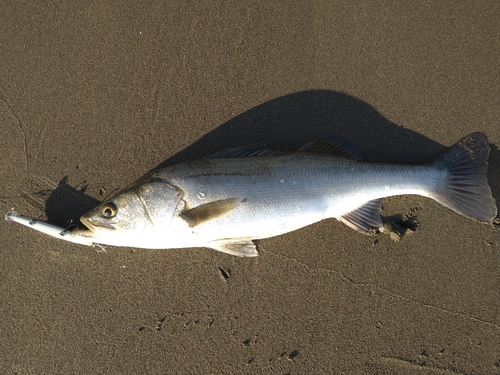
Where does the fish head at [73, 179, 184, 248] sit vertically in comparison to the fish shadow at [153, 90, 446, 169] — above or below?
below

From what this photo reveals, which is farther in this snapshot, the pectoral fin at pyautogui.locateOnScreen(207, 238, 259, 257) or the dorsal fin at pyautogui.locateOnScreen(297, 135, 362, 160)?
the dorsal fin at pyautogui.locateOnScreen(297, 135, 362, 160)

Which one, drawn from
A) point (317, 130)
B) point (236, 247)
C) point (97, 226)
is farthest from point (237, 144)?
point (97, 226)

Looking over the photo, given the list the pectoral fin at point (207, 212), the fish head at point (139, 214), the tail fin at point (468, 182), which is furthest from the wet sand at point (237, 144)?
the pectoral fin at point (207, 212)

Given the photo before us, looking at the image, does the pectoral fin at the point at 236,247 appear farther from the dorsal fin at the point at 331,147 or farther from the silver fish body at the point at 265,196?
the dorsal fin at the point at 331,147

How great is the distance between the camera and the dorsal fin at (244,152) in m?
2.96

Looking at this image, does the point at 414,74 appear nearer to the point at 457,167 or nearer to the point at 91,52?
the point at 457,167

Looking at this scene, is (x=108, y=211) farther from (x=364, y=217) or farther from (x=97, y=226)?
(x=364, y=217)

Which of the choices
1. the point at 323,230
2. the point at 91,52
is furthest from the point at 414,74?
the point at 91,52

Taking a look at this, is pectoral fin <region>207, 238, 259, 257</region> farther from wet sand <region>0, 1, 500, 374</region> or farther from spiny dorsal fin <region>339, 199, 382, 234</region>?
spiny dorsal fin <region>339, 199, 382, 234</region>

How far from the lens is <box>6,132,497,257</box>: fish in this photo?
273 centimetres

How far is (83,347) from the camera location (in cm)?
313

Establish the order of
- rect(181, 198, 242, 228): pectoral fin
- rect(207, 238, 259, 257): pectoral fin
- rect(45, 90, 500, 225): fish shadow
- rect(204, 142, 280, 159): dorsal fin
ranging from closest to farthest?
rect(181, 198, 242, 228): pectoral fin < rect(207, 238, 259, 257): pectoral fin < rect(204, 142, 280, 159): dorsal fin < rect(45, 90, 500, 225): fish shadow

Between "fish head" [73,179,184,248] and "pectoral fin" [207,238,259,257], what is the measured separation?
0.50m

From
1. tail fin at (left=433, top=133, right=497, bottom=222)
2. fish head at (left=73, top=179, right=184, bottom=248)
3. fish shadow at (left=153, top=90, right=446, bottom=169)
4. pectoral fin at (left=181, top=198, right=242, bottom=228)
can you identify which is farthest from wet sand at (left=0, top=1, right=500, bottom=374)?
pectoral fin at (left=181, top=198, right=242, bottom=228)
